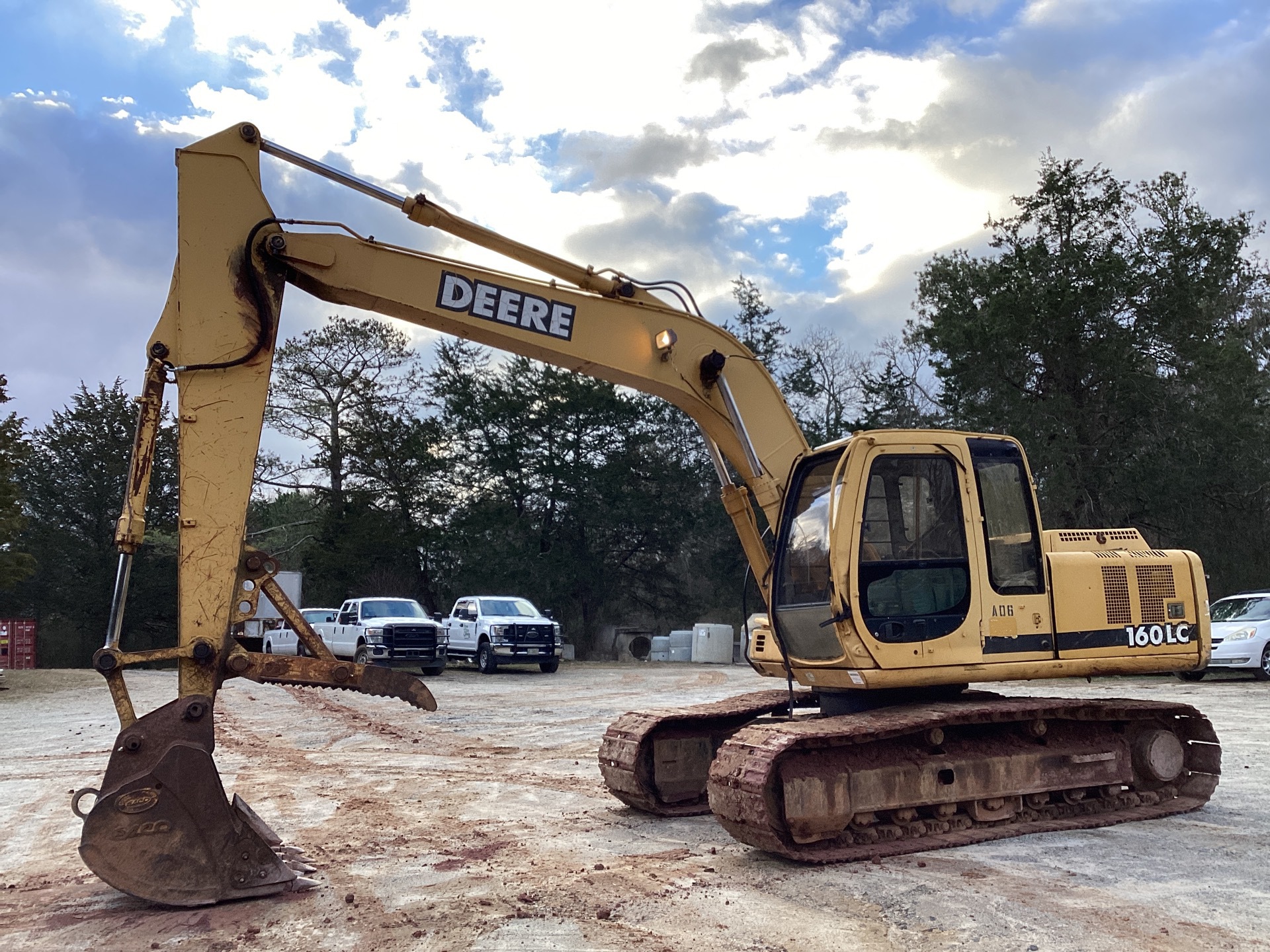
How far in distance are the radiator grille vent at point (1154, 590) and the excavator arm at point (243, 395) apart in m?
2.87

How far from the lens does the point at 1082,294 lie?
88.2 feet

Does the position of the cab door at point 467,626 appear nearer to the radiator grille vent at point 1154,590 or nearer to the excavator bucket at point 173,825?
the radiator grille vent at point 1154,590

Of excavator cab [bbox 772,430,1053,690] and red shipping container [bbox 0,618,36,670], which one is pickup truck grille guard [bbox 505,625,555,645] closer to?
red shipping container [bbox 0,618,36,670]

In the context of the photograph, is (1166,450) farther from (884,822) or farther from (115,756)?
(115,756)

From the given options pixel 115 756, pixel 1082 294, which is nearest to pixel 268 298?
pixel 115 756

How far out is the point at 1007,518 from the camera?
752 centimetres

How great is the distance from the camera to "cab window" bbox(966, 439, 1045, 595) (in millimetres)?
7387

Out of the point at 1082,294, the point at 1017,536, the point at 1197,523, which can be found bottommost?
the point at 1017,536

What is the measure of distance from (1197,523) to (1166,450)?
79.2 inches

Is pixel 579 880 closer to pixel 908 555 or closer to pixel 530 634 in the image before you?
pixel 908 555

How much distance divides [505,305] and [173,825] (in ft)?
12.0

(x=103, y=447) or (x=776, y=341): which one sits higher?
(x=776, y=341)

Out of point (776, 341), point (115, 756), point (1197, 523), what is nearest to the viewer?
point (115, 756)

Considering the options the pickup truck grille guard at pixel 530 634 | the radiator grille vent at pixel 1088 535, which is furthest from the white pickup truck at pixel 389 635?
the radiator grille vent at pixel 1088 535
